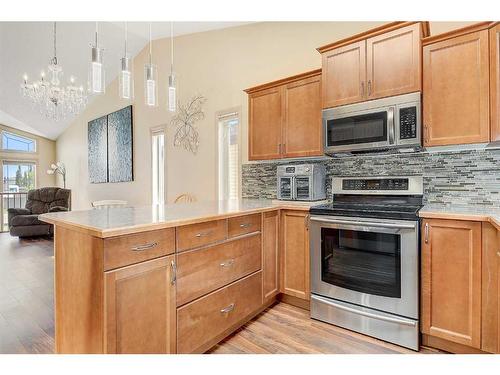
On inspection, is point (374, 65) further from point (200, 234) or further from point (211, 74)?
point (211, 74)

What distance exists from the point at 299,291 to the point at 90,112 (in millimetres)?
6842

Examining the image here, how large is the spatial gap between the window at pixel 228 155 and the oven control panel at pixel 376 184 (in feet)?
5.00

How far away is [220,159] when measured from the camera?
3.83 metres

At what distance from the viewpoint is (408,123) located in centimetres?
199

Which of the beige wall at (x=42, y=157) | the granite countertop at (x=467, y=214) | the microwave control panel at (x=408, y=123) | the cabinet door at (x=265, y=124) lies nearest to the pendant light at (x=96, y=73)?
the cabinet door at (x=265, y=124)

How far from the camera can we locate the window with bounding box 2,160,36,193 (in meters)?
7.50

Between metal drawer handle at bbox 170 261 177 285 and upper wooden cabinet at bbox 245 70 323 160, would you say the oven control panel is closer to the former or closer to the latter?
upper wooden cabinet at bbox 245 70 323 160

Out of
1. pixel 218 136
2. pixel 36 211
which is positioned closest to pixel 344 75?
pixel 218 136

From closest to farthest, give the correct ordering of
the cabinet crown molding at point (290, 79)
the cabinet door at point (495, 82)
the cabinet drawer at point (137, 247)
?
the cabinet drawer at point (137, 247) < the cabinet door at point (495, 82) < the cabinet crown molding at point (290, 79)

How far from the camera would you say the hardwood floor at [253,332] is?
1824 millimetres

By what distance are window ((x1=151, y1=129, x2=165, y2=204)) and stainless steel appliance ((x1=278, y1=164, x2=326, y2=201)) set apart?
2.91 m

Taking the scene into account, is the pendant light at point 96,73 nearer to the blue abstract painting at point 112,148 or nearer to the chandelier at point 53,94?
the chandelier at point 53,94

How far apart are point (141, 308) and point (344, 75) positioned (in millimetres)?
2207
